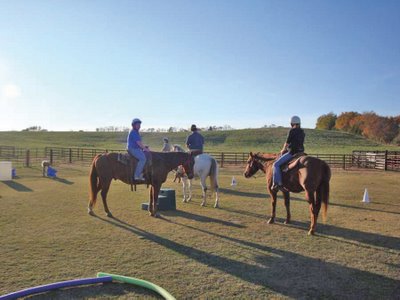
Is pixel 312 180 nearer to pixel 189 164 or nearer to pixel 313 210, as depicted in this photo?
pixel 313 210

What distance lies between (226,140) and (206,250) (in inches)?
2961

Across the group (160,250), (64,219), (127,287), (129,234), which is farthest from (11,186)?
(127,287)

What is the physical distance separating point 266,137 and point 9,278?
76.3 meters

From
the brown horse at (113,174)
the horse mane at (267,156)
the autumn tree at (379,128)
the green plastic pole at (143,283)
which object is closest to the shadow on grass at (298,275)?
the green plastic pole at (143,283)

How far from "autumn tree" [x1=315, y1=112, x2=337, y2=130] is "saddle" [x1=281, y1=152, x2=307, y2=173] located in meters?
128

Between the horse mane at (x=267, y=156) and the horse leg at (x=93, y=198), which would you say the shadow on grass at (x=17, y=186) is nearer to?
the horse leg at (x=93, y=198)

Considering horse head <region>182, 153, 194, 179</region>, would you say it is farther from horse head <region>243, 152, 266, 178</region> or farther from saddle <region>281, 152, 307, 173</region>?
saddle <region>281, 152, 307, 173</region>

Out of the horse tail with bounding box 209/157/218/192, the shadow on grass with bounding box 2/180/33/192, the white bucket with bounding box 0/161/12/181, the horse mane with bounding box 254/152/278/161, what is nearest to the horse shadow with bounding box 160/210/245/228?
the horse tail with bounding box 209/157/218/192

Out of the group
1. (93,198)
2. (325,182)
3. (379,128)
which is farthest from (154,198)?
(379,128)

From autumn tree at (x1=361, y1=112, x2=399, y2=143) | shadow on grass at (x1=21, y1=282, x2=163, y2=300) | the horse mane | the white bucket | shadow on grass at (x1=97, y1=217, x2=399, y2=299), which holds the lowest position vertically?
shadow on grass at (x1=21, y1=282, x2=163, y2=300)

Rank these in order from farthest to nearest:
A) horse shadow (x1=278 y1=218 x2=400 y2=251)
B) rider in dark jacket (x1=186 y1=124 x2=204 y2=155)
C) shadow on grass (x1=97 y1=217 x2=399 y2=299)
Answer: rider in dark jacket (x1=186 y1=124 x2=204 y2=155)
horse shadow (x1=278 y1=218 x2=400 y2=251)
shadow on grass (x1=97 y1=217 x2=399 y2=299)

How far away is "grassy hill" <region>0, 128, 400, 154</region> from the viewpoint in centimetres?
7006

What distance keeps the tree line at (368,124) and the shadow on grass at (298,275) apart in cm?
8065

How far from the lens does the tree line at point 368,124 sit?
89.8 m
